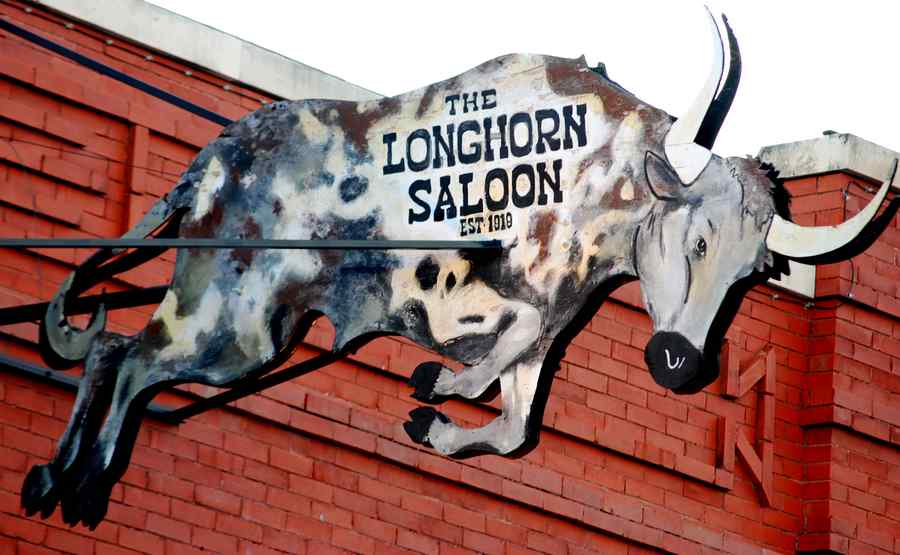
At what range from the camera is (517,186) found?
30.1 feet

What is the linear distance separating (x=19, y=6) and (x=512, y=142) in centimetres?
387

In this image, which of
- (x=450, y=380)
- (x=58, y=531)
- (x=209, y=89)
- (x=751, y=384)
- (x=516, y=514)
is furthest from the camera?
(x=751, y=384)

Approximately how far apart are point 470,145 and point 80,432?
215 centimetres

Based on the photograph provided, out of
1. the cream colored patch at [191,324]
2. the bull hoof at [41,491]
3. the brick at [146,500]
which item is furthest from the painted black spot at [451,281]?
the brick at [146,500]

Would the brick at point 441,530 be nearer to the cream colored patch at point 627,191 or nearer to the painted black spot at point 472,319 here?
the painted black spot at point 472,319

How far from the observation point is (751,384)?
15.0 metres

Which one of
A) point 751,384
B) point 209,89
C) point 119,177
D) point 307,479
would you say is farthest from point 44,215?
point 751,384

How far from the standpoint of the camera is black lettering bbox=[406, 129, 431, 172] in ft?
31.0

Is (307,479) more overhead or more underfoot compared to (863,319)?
more underfoot

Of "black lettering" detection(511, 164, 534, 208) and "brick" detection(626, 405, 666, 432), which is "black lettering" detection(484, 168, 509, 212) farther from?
"brick" detection(626, 405, 666, 432)

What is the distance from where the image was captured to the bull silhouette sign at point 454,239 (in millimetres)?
8672

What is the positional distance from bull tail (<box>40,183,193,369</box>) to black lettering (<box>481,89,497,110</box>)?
1.52m

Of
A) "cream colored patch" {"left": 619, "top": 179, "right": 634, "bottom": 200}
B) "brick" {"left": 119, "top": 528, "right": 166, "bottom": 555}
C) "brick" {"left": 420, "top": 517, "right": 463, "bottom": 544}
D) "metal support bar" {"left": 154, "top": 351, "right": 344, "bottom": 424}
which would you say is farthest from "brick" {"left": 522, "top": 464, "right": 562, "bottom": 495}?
"cream colored patch" {"left": 619, "top": 179, "right": 634, "bottom": 200}

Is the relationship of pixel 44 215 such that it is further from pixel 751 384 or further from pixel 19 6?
pixel 751 384
